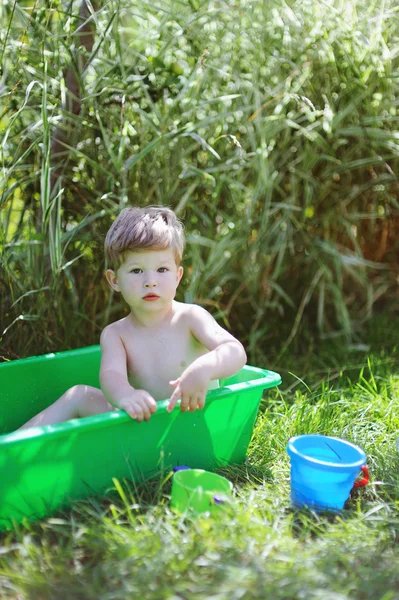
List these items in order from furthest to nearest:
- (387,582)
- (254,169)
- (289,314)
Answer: (289,314)
(254,169)
(387,582)

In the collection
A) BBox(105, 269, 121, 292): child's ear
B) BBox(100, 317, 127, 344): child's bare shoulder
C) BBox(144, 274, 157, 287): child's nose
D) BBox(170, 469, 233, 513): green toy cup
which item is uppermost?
BBox(144, 274, 157, 287): child's nose

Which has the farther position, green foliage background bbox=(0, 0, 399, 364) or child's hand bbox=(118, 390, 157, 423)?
green foliage background bbox=(0, 0, 399, 364)

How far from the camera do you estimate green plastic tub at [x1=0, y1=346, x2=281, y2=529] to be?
160 centimetres

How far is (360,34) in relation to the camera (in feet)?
8.47

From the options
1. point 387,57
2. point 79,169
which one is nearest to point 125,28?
point 79,169

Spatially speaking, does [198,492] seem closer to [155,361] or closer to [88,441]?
[88,441]

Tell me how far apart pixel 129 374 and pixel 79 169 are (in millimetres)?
886

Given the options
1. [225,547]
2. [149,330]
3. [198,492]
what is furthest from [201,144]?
[225,547]

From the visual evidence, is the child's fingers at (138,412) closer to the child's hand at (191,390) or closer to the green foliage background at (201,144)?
the child's hand at (191,390)

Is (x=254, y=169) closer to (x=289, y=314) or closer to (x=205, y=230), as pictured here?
(x=205, y=230)

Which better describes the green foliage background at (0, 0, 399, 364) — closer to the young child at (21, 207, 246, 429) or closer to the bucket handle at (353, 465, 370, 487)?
the young child at (21, 207, 246, 429)

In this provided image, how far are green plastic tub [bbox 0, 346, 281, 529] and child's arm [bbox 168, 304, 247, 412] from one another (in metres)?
0.04

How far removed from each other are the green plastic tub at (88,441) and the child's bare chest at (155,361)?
0.19m

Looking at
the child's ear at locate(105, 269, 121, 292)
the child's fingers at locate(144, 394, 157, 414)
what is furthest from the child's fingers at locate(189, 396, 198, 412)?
the child's ear at locate(105, 269, 121, 292)
